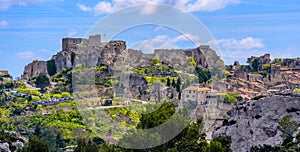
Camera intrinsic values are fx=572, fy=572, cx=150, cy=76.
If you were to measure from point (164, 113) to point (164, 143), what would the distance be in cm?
126

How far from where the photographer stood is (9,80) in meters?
59.5

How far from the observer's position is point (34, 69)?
211 ft

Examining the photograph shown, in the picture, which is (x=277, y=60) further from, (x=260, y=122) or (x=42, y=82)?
(x=260, y=122)

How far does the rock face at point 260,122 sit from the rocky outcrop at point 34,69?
1537 inches

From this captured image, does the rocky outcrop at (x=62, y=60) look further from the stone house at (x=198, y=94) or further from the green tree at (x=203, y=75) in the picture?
the stone house at (x=198, y=94)

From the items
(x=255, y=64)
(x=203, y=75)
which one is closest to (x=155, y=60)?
(x=203, y=75)

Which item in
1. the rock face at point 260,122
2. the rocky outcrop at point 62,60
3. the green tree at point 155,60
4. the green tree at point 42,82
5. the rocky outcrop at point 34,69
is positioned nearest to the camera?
the rock face at point 260,122

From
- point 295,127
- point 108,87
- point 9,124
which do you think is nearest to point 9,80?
point 9,124

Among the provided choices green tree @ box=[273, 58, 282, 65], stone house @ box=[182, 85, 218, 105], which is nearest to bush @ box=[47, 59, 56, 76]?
green tree @ box=[273, 58, 282, 65]

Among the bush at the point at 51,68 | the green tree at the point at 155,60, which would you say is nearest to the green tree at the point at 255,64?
the bush at the point at 51,68

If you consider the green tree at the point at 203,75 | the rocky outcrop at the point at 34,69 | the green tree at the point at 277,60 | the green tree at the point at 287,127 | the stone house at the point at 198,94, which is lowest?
the green tree at the point at 287,127

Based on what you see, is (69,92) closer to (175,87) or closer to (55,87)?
(55,87)

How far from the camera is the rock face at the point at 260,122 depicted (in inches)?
965

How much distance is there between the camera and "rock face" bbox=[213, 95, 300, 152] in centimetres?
2450
